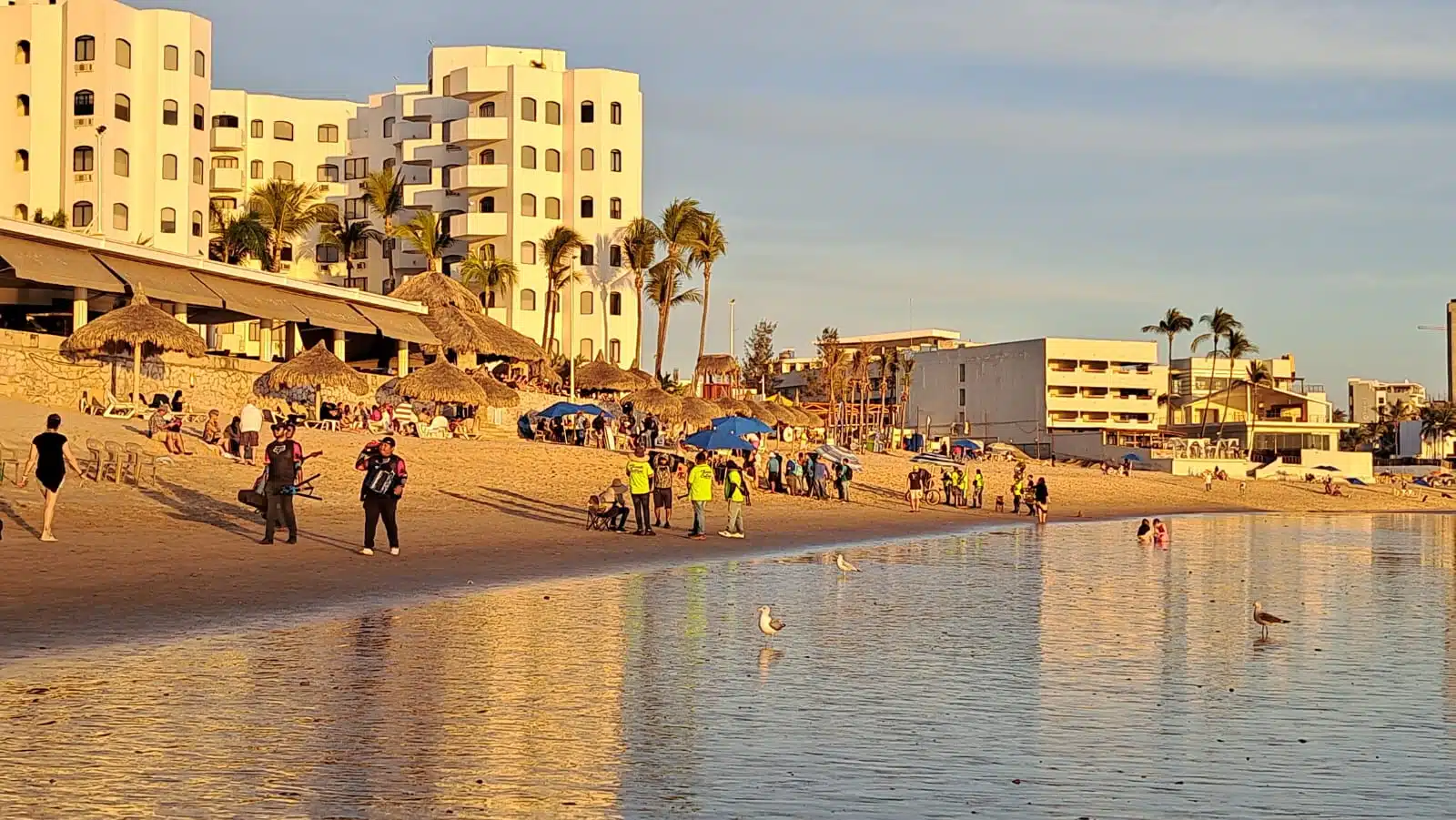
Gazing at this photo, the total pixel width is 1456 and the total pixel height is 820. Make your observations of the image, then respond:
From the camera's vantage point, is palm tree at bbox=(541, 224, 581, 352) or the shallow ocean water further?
palm tree at bbox=(541, 224, 581, 352)

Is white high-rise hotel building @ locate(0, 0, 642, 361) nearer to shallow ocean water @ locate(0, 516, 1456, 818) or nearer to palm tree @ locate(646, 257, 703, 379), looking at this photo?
palm tree @ locate(646, 257, 703, 379)

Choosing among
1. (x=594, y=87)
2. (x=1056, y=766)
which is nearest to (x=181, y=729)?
(x=1056, y=766)

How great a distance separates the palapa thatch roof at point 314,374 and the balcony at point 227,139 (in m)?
42.6

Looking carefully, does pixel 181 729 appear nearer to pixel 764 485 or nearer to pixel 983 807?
pixel 983 807

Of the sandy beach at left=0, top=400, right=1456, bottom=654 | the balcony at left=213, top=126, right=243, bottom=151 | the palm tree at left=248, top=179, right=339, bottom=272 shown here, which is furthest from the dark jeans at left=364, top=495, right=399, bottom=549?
the balcony at left=213, top=126, right=243, bottom=151

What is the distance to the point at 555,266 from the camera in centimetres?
7194

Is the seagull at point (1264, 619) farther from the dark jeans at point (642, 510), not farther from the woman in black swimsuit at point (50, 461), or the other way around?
the dark jeans at point (642, 510)

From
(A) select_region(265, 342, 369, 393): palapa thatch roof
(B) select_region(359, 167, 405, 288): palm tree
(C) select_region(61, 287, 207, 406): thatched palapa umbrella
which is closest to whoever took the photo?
(C) select_region(61, 287, 207, 406): thatched palapa umbrella

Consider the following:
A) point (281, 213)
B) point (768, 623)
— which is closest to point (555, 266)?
point (281, 213)

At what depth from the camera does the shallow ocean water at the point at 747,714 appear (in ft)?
24.0

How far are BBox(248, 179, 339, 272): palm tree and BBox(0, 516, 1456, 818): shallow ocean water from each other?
5705 centimetres

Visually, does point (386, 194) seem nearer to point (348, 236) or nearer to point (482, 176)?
point (482, 176)

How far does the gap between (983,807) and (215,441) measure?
87.6 feet

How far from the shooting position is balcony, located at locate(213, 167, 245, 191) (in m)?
79.2
